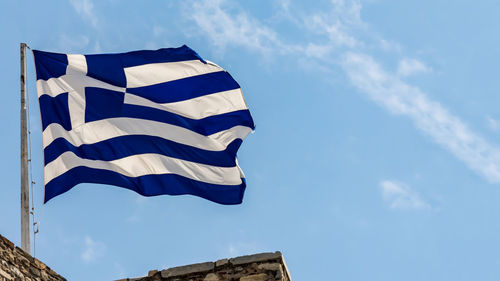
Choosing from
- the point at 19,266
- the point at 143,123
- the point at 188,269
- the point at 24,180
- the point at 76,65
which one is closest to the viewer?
the point at 19,266

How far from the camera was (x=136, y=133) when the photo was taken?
15.9 meters

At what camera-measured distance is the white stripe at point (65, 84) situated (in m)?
15.6

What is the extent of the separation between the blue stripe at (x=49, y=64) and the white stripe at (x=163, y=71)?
1107 millimetres

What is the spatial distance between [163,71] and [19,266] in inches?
181

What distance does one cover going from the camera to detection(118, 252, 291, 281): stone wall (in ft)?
47.7

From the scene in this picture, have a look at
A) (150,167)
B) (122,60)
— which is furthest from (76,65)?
(150,167)

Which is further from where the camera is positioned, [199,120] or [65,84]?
[199,120]

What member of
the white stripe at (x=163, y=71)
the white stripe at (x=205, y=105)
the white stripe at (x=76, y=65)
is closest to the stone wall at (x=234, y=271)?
the white stripe at (x=205, y=105)

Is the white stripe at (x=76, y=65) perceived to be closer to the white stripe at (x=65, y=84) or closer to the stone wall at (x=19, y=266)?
the white stripe at (x=65, y=84)

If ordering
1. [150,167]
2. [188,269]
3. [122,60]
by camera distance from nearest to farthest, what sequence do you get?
[188,269], [150,167], [122,60]

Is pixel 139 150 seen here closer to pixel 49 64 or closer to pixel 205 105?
pixel 205 105

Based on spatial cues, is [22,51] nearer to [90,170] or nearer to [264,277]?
[90,170]

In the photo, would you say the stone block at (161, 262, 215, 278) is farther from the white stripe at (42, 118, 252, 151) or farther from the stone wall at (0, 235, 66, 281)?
the white stripe at (42, 118, 252, 151)

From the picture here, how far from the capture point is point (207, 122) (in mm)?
16500
